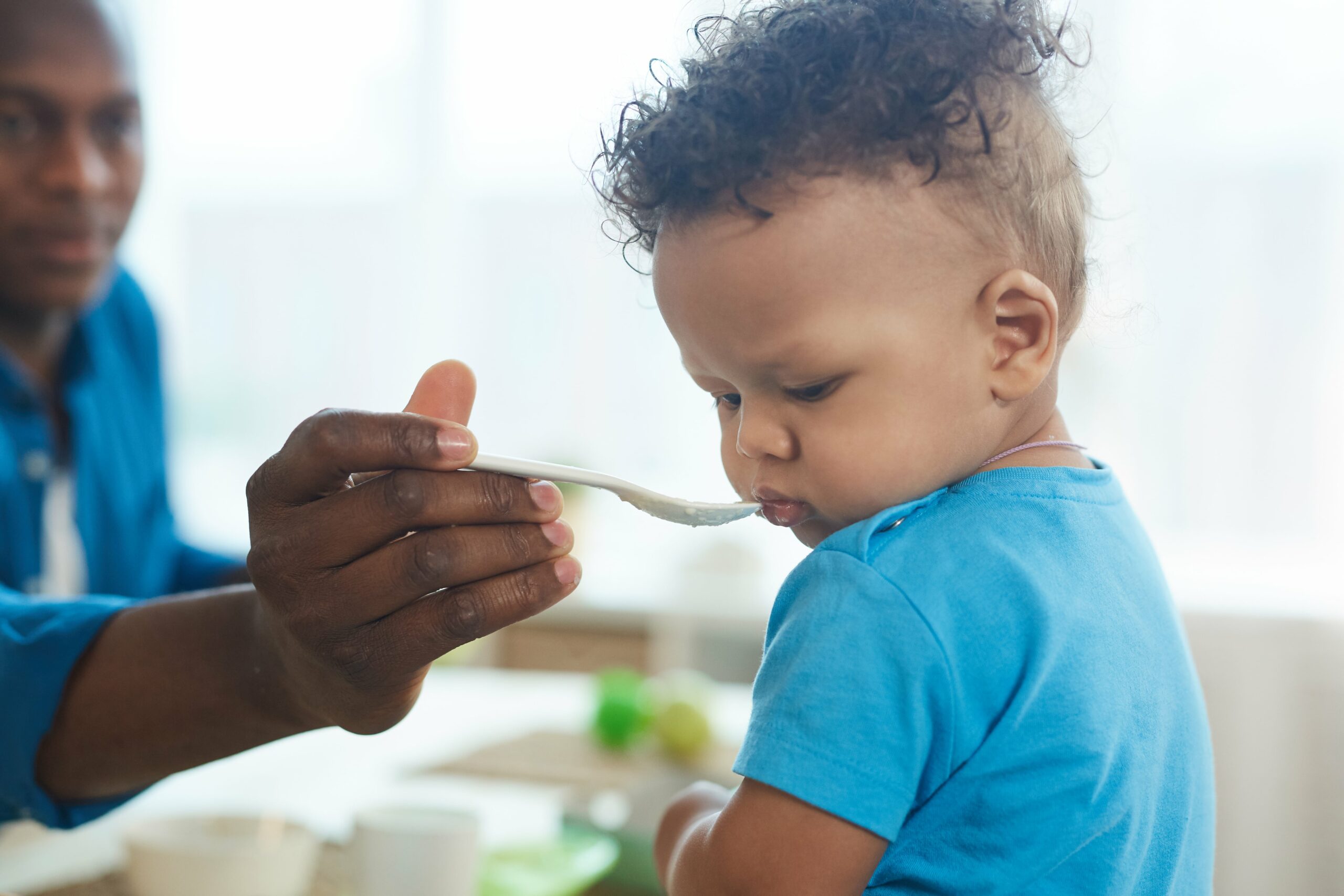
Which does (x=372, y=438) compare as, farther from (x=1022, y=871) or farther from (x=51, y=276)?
(x=51, y=276)

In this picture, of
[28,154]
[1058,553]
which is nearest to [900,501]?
[1058,553]

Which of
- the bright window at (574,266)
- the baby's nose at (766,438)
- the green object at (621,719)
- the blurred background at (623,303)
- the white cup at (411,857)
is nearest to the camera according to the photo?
the baby's nose at (766,438)

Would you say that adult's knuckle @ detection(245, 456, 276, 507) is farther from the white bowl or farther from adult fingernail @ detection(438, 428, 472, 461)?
the white bowl

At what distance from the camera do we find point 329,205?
3.59 meters

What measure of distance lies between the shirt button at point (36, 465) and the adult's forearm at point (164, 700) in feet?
2.42

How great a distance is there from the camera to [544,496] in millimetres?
656

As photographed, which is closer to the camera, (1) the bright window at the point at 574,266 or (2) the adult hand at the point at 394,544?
(2) the adult hand at the point at 394,544

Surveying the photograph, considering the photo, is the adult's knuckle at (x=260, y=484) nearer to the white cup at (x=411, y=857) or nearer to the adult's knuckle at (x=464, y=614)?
the adult's knuckle at (x=464, y=614)

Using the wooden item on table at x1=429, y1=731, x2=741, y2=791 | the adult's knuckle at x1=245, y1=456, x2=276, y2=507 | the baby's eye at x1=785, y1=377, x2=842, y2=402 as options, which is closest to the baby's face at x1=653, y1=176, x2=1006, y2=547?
the baby's eye at x1=785, y1=377, x2=842, y2=402

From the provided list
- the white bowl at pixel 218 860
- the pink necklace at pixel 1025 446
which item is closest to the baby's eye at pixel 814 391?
the pink necklace at pixel 1025 446

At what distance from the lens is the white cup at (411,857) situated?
2.61 feet

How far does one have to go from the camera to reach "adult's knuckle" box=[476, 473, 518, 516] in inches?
25.2

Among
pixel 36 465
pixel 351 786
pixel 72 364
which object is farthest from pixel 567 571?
pixel 72 364

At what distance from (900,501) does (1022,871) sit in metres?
0.20
